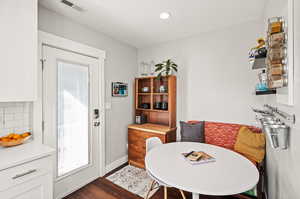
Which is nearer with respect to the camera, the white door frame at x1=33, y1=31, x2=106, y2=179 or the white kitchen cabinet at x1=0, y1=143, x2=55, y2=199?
the white kitchen cabinet at x1=0, y1=143, x2=55, y2=199

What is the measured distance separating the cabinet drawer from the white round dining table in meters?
1.00

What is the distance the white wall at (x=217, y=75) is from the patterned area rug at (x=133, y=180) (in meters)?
1.36

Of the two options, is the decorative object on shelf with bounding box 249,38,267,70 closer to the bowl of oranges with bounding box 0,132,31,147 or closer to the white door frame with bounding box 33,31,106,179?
the white door frame with bounding box 33,31,106,179

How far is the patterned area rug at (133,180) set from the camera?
2186mm

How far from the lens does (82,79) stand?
91.4 inches

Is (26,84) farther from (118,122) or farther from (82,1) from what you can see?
(118,122)

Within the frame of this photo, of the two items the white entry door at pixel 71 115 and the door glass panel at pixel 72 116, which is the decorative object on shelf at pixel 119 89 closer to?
the white entry door at pixel 71 115

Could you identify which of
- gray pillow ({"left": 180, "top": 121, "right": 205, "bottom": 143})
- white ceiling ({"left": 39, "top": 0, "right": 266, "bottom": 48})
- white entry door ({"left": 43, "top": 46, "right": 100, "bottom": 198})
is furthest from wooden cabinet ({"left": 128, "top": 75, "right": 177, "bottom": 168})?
white ceiling ({"left": 39, "top": 0, "right": 266, "bottom": 48})

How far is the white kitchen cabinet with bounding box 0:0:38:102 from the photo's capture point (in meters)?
1.36

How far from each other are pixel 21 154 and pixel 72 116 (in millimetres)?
909

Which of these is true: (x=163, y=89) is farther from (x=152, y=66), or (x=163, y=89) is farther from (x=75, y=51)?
(x=75, y=51)

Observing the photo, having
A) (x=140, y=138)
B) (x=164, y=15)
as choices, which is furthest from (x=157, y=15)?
(x=140, y=138)

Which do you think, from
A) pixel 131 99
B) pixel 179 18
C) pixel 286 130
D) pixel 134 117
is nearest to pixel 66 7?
pixel 179 18

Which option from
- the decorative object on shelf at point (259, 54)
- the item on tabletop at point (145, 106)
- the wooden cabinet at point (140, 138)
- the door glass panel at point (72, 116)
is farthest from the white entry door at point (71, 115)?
the decorative object on shelf at point (259, 54)
